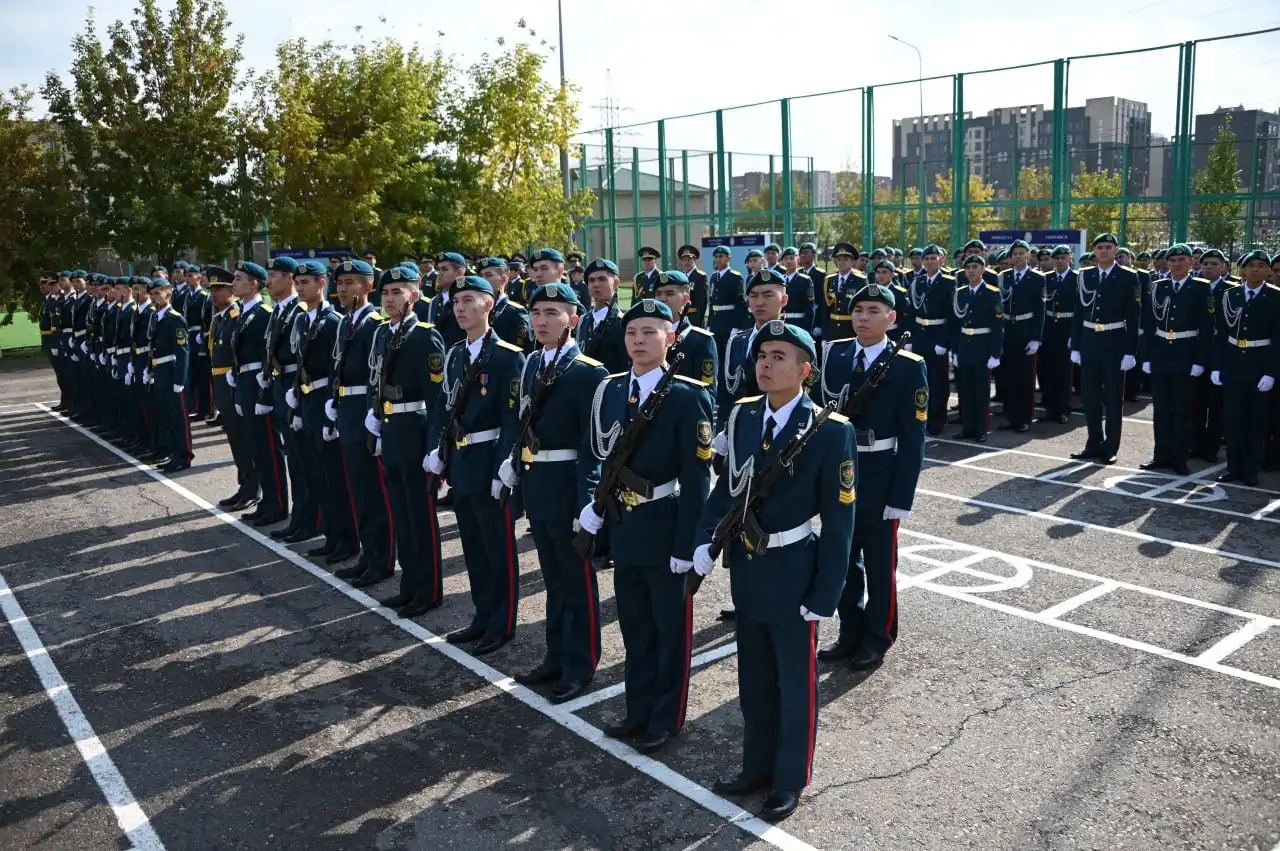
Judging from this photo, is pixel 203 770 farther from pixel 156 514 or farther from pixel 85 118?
pixel 85 118

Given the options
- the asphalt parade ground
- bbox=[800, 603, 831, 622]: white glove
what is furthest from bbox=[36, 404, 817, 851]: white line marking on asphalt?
bbox=[800, 603, 831, 622]: white glove

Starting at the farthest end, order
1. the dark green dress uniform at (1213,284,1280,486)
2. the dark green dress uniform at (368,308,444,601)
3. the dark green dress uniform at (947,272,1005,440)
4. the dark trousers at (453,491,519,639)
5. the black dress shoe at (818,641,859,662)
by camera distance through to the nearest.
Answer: the dark green dress uniform at (947,272,1005,440), the dark green dress uniform at (1213,284,1280,486), the dark green dress uniform at (368,308,444,601), the dark trousers at (453,491,519,639), the black dress shoe at (818,641,859,662)

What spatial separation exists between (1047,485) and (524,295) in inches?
315

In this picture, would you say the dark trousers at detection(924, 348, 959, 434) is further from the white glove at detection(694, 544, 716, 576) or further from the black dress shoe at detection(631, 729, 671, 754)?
the white glove at detection(694, 544, 716, 576)

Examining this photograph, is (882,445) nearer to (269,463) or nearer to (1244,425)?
(269,463)

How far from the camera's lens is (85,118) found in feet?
83.5

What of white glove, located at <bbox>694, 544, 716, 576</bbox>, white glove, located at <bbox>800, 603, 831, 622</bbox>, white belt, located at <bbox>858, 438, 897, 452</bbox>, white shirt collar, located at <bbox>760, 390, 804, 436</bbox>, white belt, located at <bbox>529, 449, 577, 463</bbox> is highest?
white shirt collar, located at <bbox>760, 390, 804, 436</bbox>

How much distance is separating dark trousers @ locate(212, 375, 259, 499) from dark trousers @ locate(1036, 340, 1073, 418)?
32.0ft

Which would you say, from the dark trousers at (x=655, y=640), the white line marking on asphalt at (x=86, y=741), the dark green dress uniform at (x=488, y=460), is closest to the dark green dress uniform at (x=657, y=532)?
the dark trousers at (x=655, y=640)

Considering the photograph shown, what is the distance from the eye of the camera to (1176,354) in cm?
1036

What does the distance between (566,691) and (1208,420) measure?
28.4ft

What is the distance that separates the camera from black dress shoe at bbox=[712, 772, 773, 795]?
4516 mm

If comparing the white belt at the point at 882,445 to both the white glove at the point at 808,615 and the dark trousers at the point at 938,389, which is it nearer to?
the white glove at the point at 808,615

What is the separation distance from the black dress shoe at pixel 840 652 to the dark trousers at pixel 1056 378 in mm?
8611
